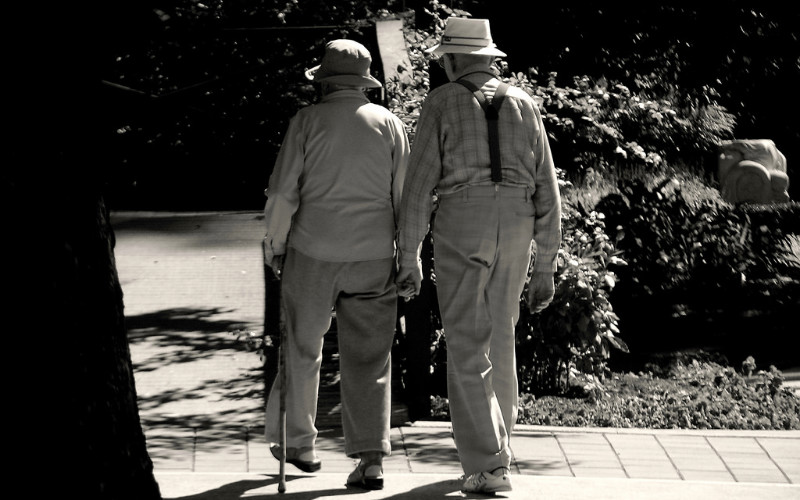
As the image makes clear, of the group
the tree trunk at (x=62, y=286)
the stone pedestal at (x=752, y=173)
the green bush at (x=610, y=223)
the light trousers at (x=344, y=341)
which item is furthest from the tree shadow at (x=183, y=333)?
the stone pedestal at (x=752, y=173)

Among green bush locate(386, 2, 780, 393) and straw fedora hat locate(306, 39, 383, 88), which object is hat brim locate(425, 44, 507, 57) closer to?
straw fedora hat locate(306, 39, 383, 88)

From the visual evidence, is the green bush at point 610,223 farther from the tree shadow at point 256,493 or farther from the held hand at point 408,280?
the tree shadow at point 256,493

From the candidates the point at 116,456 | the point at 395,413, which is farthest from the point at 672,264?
the point at 116,456

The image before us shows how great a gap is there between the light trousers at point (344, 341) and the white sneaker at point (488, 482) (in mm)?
388

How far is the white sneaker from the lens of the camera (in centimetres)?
521

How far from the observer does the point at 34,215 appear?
3.65 meters

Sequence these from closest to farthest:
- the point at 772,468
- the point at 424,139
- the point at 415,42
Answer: the point at 424,139 → the point at 772,468 → the point at 415,42

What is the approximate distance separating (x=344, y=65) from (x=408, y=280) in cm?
93

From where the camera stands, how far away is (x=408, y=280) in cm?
539

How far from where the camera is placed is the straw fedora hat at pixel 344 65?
Answer: 216 inches

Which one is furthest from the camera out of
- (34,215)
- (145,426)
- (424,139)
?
(145,426)

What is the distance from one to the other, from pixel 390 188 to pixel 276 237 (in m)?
0.52

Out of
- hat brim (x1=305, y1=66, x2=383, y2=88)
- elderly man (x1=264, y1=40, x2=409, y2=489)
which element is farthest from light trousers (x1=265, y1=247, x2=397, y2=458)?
hat brim (x1=305, y1=66, x2=383, y2=88)

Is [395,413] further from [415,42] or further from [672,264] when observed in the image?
[672,264]
